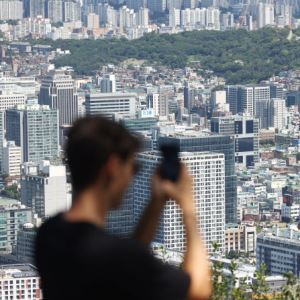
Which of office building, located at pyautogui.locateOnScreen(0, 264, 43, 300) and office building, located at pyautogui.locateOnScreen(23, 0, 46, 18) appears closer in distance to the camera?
office building, located at pyautogui.locateOnScreen(0, 264, 43, 300)

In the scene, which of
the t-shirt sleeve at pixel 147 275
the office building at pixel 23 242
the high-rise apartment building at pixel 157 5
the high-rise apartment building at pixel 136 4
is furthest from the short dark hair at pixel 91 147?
the high-rise apartment building at pixel 136 4

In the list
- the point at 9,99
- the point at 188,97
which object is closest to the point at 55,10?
the point at 188,97

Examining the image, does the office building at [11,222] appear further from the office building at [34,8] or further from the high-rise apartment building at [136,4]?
the high-rise apartment building at [136,4]

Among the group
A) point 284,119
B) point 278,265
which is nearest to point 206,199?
point 278,265

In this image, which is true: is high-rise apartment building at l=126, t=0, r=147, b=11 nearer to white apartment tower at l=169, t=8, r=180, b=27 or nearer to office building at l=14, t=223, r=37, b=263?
white apartment tower at l=169, t=8, r=180, b=27

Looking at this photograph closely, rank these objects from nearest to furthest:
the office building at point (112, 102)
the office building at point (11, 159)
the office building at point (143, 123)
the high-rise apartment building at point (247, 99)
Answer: the office building at point (11, 159), the office building at point (143, 123), the office building at point (112, 102), the high-rise apartment building at point (247, 99)

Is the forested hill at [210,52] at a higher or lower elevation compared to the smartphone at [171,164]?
lower

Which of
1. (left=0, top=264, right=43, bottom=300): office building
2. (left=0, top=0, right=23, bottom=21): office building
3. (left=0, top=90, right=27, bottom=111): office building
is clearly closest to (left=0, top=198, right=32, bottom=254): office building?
(left=0, top=264, right=43, bottom=300): office building
